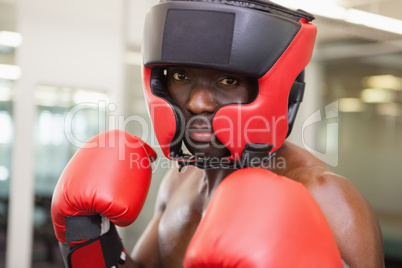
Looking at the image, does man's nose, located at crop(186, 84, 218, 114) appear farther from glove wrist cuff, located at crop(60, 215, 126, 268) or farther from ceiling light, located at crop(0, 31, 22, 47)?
ceiling light, located at crop(0, 31, 22, 47)

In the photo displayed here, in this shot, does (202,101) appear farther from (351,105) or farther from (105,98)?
(351,105)

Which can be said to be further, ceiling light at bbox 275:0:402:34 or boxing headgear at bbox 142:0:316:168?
ceiling light at bbox 275:0:402:34

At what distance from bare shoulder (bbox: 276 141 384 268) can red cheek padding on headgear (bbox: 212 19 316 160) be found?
0.49ft

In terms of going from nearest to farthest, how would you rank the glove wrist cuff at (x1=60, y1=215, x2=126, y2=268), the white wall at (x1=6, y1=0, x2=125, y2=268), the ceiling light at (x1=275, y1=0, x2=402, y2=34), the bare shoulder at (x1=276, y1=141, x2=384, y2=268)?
the bare shoulder at (x1=276, y1=141, x2=384, y2=268)
the glove wrist cuff at (x1=60, y1=215, x2=126, y2=268)
the white wall at (x1=6, y1=0, x2=125, y2=268)
the ceiling light at (x1=275, y1=0, x2=402, y2=34)

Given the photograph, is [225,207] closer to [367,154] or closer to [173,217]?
[173,217]

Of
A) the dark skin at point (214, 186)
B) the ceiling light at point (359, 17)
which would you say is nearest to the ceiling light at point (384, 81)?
the ceiling light at point (359, 17)

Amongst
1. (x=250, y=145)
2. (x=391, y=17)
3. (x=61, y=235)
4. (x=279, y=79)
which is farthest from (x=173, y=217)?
(x=391, y=17)

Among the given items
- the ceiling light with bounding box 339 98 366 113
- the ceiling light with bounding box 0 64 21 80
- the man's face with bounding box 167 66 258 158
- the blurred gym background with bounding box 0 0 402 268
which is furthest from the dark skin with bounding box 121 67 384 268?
the ceiling light with bounding box 339 98 366 113

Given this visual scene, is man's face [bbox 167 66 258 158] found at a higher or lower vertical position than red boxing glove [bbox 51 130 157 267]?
higher

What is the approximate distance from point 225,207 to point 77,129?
10.1ft

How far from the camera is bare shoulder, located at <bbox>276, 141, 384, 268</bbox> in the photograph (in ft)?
3.06

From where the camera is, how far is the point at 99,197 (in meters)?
1.11

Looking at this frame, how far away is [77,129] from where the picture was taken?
3.70 metres

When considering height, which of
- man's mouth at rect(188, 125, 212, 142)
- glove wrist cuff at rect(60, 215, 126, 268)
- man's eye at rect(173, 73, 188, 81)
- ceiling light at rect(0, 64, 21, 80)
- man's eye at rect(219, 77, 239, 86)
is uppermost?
ceiling light at rect(0, 64, 21, 80)
